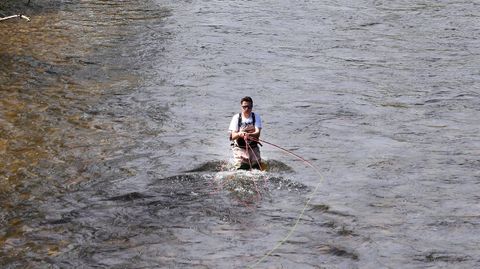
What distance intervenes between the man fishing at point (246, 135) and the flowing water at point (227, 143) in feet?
1.01

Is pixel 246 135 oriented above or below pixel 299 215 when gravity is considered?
above

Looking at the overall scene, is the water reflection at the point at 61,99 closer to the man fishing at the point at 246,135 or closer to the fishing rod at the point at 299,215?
→ the man fishing at the point at 246,135

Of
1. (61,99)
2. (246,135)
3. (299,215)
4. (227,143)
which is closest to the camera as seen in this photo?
(299,215)

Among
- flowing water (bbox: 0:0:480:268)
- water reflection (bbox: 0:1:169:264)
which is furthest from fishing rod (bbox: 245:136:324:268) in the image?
water reflection (bbox: 0:1:169:264)

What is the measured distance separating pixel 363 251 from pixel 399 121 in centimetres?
767

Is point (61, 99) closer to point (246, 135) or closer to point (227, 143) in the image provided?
point (227, 143)

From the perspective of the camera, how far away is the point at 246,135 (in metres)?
14.6

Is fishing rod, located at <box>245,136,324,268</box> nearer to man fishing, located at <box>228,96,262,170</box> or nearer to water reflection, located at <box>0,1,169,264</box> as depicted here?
man fishing, located at <box>228,96,262,170</box>

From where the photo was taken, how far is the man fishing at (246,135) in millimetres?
14711

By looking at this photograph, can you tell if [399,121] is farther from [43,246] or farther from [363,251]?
[43,246]

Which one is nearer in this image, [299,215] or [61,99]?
[299,215]

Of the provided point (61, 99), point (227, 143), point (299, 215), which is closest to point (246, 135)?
point (299, 215)

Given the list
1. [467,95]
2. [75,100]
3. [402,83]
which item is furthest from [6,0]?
[467,95]

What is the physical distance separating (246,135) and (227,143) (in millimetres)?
3124
